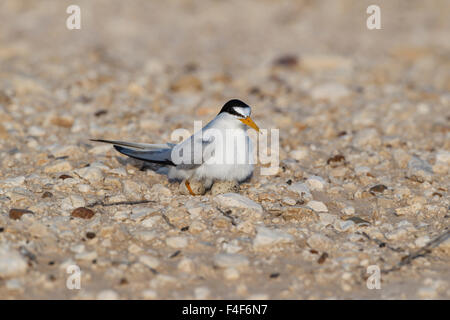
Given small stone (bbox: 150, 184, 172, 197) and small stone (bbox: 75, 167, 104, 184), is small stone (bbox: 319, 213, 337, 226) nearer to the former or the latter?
small stone (bbox: 150, 184, 172, 197)

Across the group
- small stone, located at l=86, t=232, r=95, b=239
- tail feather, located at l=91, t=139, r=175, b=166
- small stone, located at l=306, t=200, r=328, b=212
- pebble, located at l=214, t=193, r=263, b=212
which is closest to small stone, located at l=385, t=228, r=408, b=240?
small stone, located at l=306, t=200, r=328, b=212

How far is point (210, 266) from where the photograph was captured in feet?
12.2

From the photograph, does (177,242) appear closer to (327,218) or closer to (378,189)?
(327,218)

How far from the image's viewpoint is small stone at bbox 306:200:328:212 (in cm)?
460

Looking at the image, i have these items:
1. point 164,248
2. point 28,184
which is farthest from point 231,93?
point 164,248

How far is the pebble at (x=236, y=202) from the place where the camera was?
4.47m

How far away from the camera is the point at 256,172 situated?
5.39m

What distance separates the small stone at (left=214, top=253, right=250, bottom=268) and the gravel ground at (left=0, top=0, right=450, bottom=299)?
2 centimetres

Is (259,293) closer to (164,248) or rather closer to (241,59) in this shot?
(164,248)

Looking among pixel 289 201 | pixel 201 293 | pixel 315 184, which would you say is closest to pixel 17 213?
pixel 201 293

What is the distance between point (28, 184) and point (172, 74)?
159 inches

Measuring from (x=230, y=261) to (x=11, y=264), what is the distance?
4.45 feet
